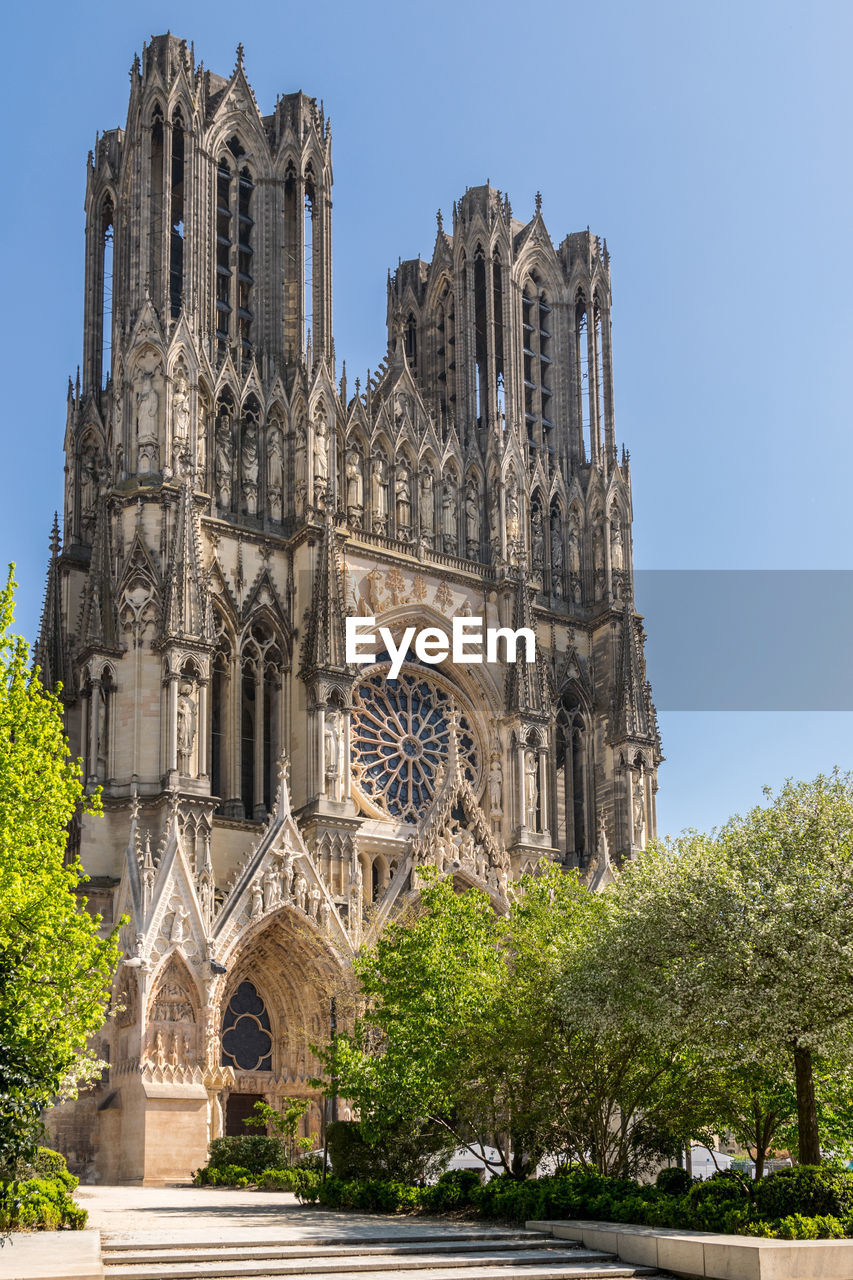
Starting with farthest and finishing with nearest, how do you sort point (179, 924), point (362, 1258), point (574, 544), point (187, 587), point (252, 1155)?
point (574, 544) < point (187, 587) < point (179, 924) < point (252, 1155) < point (362, 1258)

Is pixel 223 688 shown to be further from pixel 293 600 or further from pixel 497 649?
pixel 497 649

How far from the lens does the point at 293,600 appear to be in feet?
144

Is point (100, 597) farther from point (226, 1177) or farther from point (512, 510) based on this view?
point (226, 1177)

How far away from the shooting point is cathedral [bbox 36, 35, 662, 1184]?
37781 millimetres

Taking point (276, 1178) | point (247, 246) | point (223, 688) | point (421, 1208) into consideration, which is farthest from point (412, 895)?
point (247, 246)

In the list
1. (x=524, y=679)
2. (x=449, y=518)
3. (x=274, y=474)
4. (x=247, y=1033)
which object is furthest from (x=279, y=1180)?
(x=449, y=518)

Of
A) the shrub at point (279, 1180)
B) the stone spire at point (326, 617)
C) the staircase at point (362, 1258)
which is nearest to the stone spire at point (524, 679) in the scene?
the stone spire at point (326, 617)

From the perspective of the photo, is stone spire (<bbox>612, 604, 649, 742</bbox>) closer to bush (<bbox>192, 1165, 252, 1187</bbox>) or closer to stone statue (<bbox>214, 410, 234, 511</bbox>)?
stone statue (<bbox>214, 410, 234, 511</bbox>)

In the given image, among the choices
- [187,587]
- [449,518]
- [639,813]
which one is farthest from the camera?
[449,518]

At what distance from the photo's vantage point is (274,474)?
149ft

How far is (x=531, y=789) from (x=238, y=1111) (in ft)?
43.8

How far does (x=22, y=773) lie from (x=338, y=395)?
2517 centimetres

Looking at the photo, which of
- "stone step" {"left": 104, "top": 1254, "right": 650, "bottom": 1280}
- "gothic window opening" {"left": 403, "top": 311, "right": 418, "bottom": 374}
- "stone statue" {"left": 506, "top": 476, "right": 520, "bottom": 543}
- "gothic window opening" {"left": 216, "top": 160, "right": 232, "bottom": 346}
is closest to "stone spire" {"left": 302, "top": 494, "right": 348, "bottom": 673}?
"stone statue" {"left": 506, "top": 476, "right": 520, "bottom": 543}

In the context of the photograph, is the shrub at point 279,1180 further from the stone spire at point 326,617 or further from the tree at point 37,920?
the stone spire at point 326,617
